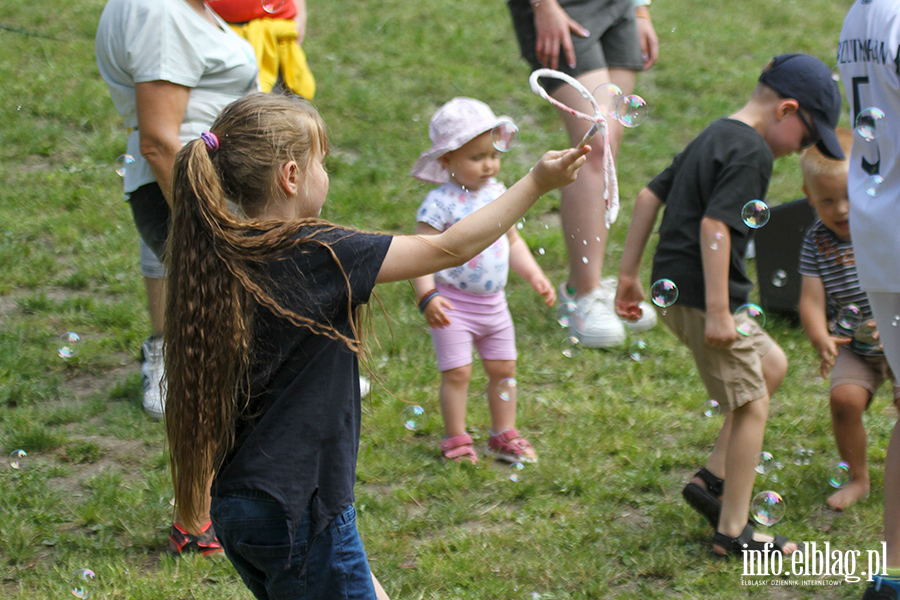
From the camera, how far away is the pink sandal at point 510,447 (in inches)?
129

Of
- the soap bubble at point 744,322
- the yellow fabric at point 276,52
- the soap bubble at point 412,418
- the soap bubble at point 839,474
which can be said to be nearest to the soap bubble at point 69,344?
the yellow fabric at point 276,52

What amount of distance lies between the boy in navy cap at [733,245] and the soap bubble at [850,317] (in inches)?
16.9

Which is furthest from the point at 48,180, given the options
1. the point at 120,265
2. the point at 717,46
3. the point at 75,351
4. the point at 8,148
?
the point at 717,46

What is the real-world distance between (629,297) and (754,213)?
0.52 metres

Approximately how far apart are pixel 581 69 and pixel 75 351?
2.51 m

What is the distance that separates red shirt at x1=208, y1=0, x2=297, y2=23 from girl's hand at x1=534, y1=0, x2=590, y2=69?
1092 mm

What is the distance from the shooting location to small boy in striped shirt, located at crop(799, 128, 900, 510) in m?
2.99

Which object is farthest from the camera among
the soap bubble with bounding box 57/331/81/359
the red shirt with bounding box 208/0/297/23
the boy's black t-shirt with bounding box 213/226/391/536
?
the red shirt with bounding box 208/0/297/23

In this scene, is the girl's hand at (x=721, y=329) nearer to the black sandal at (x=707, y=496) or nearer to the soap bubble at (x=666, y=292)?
the soap bubble at (x=666, y=292)

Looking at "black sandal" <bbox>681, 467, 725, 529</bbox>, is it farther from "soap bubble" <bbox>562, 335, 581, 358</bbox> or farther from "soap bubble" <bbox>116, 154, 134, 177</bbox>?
"soap bubble" <bbox>116, 154, 134, 177</bbox>

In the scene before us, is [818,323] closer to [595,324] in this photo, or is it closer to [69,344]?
[595,324]

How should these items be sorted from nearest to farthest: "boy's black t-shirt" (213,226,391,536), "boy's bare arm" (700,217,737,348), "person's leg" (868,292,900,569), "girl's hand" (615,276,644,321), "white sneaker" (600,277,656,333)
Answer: "boy's black t-shirt" (213,226,391,536)
"person's leg" (868,292,900,569)
"boy's bare arm" (700,217,737,348)
"girl's hand" (615,276,644,321)
"white sneaker" (600,277,656,333)

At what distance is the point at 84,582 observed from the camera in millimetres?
2641

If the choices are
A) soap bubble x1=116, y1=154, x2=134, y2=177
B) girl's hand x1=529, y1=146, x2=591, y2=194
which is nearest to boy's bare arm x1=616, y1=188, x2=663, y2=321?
girl's hand x1=529, y1=146, x2=591, y2=194
